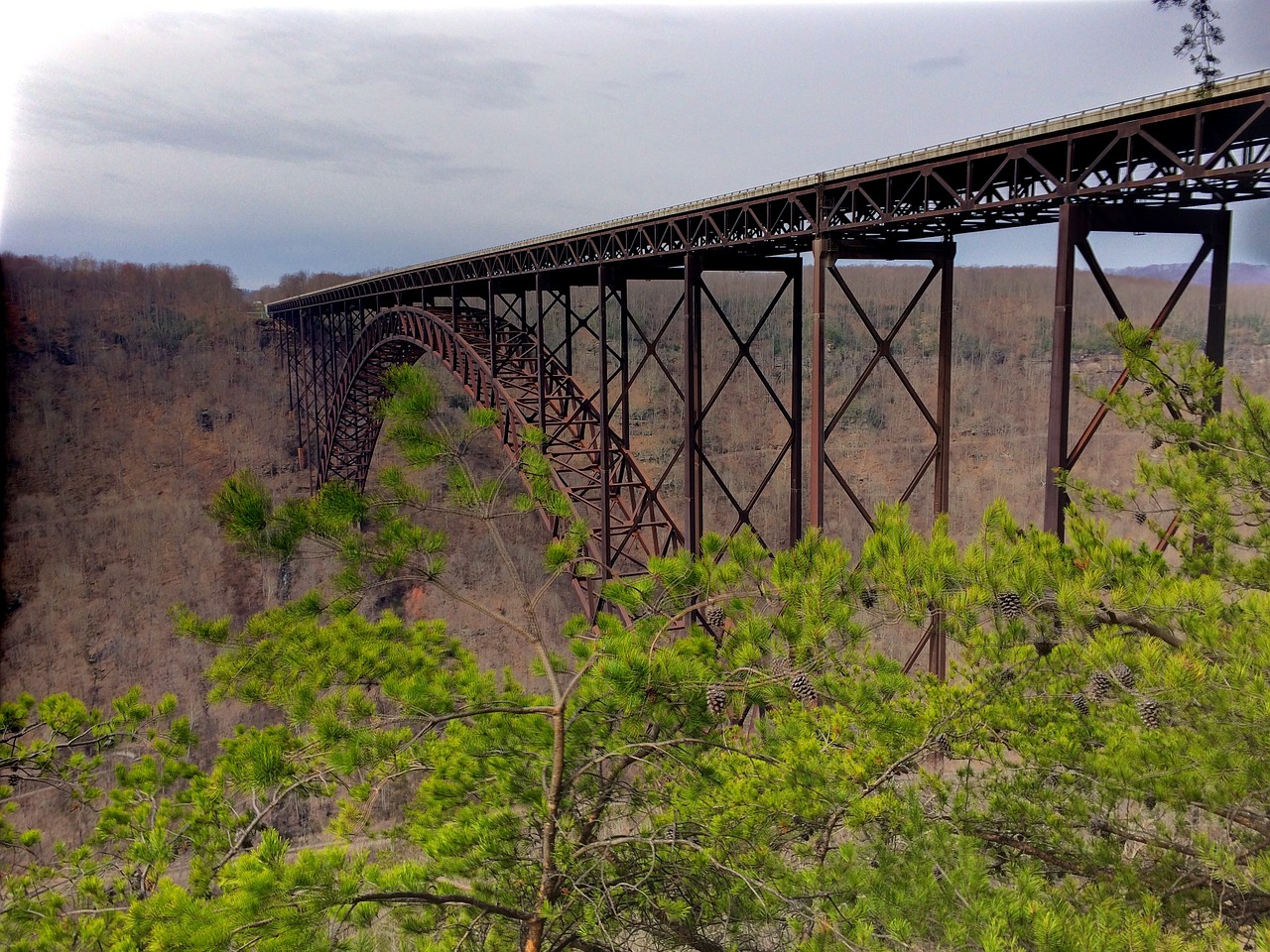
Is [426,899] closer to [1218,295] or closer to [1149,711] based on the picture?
[1149,711]

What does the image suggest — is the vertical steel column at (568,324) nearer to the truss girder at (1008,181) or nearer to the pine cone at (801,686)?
the truss girder at (1008,181)

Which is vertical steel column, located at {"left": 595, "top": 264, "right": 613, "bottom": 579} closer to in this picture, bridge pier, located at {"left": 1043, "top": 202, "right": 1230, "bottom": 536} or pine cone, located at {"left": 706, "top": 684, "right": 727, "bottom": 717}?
pine cone, located at {"left": 706, "top": 684, "right": 727, "bottom": 717}

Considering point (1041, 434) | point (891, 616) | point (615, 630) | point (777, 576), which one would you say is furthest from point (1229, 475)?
point (1041, 434)

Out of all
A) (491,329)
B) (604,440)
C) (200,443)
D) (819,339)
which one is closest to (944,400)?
(819,339)

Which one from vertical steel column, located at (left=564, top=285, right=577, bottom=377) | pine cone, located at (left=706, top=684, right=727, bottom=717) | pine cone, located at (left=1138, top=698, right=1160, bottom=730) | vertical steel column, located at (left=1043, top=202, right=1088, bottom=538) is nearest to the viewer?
pine cone, located at (left=1138, top=698, right=1160, bottom=730)

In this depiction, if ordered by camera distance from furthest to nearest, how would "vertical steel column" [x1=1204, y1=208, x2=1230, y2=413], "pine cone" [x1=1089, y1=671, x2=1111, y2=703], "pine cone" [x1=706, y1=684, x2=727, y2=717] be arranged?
"vertical steel column" [x1=1204, y1=208, x2=1230, y2=413]
"pine cone" [x1=706, y1=684, x2=727, y2=717]
"pine cone" [x1=1089, y1=671, x2=1111, y2=703]

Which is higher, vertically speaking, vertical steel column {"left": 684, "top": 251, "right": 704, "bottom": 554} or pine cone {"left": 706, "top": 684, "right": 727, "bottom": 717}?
vertical steel column {"left": 684, "top": 251, "right": 704, "bottom": 554}

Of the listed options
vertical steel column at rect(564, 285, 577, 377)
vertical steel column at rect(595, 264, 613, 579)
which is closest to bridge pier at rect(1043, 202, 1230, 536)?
vertical steel column at rect(595, 264, 613, 579)
